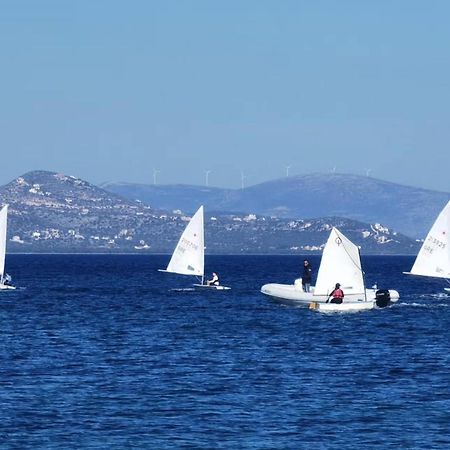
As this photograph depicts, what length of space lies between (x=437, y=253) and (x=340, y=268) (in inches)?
734

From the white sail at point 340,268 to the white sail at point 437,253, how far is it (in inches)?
629

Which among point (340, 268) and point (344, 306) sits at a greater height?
point (340, 268)

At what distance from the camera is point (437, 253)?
13075 centimetres

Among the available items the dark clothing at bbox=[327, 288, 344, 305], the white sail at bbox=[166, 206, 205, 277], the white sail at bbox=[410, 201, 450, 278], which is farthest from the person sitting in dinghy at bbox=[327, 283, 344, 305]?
the white sail at bbox=[166, 206, 205, 277]

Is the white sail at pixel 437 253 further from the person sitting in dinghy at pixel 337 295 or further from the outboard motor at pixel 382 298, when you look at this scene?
the person sitting in dinghy at pixel 337 295

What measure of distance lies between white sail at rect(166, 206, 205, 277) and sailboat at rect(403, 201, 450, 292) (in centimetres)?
2719

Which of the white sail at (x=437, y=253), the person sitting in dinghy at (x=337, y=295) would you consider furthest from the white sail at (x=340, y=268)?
the white sail at (x=437, y=253)

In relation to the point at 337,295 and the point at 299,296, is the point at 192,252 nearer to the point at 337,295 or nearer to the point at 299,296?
the point at 299,296

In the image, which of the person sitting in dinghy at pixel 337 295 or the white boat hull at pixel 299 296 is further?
the white boat hull at pixel 299 296

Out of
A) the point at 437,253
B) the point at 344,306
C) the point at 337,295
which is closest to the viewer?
the point at 337,295

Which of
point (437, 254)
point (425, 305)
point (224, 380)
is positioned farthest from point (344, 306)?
point (224, 380)

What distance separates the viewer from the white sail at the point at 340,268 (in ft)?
377

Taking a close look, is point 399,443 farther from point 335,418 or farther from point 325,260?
point 325,260

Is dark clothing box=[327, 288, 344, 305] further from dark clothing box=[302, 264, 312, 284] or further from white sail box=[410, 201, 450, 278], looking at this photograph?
white sail box=[410, 201, 450, 278]
